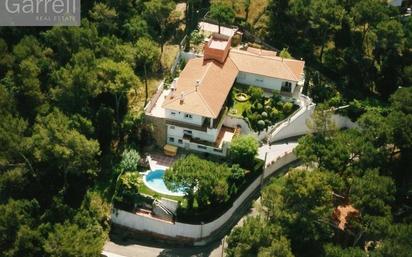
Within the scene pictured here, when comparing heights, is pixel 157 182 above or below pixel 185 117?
below

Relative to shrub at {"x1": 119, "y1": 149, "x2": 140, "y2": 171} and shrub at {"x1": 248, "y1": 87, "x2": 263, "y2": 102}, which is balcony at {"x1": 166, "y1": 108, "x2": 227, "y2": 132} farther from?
shrub at {"x1": 248, "y1": 87, "x2": 263, "y2": 102}

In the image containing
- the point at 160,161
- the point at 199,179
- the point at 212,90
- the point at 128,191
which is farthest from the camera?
the point at 212,90

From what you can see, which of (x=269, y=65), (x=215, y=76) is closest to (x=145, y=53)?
(x=215, y=76)

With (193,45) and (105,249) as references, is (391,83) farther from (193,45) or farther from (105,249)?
(105,249)

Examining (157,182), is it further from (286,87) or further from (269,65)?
(269,65)

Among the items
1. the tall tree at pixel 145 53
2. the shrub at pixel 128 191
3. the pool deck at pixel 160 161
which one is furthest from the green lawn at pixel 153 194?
the tall tree at pixel 145 53

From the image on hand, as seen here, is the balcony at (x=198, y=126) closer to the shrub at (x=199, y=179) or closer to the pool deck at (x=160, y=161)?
the pool deck at (x=160, y=161)

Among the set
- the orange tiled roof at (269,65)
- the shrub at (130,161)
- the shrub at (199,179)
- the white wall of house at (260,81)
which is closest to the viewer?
the shrub at (199,179)

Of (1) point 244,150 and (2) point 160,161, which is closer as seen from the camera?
(1) point 244,150
